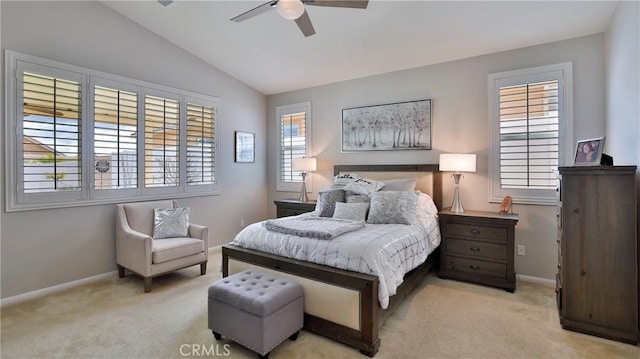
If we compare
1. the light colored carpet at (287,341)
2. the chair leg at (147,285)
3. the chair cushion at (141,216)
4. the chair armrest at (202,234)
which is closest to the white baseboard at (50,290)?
the light colored carpet at (287,341)

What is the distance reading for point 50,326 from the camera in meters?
2.68

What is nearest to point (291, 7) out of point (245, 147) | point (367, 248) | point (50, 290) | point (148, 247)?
point (367, 248)

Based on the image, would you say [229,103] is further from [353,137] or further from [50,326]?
[50,326]

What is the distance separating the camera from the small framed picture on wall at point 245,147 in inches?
216

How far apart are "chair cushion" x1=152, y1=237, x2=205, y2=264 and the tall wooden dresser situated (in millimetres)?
3755

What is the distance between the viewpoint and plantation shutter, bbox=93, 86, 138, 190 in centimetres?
377

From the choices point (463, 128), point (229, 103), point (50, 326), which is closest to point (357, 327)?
point (50, 326)

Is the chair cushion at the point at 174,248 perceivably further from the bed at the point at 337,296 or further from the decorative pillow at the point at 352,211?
the decorative pillow at the point at 352,211

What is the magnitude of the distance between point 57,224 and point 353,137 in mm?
3903

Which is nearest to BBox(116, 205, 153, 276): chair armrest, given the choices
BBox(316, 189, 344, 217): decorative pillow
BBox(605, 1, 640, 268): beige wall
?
BBox(316, 189, 344, 217): decorative pillow

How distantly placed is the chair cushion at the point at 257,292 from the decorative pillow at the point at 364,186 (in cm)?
178

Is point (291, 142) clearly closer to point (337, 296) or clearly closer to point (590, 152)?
point (337, 296)

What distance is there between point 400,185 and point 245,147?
2898mm

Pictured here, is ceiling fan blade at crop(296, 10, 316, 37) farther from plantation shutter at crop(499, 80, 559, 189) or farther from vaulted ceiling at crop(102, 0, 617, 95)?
plantation shutter at crop(499, 80, 559, 189)
